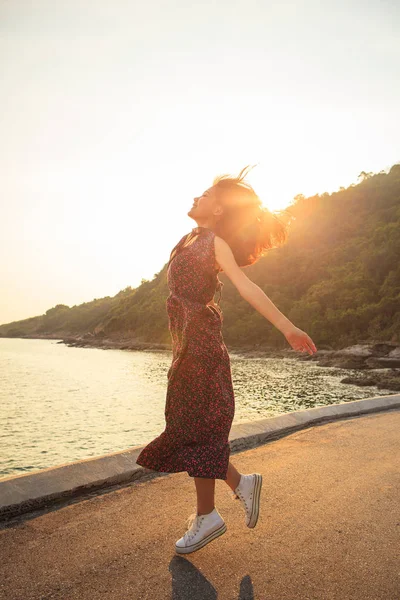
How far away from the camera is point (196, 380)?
2.25 metres

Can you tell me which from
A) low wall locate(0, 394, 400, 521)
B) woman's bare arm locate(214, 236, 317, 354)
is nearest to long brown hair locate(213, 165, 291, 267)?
woman's bare arm locate(214, 236, 317, 354)

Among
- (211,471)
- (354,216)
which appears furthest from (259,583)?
(354,216)

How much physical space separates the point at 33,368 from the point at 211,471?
5100 cm

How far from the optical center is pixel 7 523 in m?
2.40

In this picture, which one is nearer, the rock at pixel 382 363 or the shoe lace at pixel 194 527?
the shoe lace at pixel 194 527

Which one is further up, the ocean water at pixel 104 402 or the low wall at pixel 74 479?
the low wall at pixel 74 479

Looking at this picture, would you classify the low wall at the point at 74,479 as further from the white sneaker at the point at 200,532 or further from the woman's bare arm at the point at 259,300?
the woman's bare arm at the point at 259,300

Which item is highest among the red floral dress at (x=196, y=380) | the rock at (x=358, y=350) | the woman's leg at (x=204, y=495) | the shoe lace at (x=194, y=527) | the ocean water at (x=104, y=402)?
the red floral dress at (x=196, y=380)

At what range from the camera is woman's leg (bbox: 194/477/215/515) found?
2.21 meters

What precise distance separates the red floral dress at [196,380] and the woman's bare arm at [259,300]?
0.05 m

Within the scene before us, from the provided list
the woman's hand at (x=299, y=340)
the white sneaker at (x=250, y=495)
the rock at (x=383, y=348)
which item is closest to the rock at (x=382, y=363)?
the rock at (x=383, y=348)

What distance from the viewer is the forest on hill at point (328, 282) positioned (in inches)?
2212

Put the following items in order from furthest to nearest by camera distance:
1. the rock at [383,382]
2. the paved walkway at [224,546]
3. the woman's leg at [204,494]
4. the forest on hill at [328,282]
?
the forest on hill at [328,282] < the rock at [383,382] < the woman's leg at [204,494] < the paved walkway at [224,546]

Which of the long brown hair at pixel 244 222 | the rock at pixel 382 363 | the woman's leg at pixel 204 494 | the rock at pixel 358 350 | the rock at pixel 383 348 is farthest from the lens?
the rock at pixel 358 350
